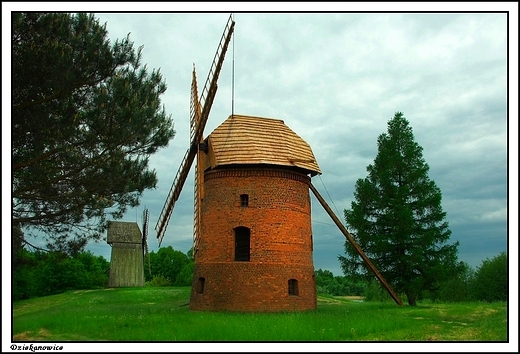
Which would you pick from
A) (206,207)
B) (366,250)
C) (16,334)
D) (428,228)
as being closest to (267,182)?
(206,207)

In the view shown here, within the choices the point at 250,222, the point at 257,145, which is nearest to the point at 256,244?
the point at 250,222

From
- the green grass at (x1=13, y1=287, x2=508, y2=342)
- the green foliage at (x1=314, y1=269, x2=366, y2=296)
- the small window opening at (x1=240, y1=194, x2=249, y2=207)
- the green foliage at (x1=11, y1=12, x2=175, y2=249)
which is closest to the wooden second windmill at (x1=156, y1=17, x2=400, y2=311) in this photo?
the small window opening at (x1=240, y1=194, x2=249, y2=207)

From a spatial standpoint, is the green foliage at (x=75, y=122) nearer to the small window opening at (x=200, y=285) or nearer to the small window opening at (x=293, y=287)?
the small window opening at (x=200, y=285)

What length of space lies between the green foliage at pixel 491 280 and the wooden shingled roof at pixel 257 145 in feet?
76.6

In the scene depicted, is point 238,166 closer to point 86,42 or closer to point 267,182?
point 267,182

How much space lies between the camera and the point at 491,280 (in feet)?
122

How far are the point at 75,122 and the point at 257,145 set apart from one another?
8715 millimetres

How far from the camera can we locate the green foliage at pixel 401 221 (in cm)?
2153

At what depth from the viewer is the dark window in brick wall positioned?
759 inches

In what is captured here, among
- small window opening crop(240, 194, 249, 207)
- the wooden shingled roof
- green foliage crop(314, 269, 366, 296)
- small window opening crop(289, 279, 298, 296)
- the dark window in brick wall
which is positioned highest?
the wooden shingled roof

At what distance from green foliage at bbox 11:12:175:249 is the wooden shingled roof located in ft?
16.3

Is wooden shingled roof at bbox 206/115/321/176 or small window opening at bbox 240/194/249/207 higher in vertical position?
wooden shingled roof at bbox 206/115/321/176

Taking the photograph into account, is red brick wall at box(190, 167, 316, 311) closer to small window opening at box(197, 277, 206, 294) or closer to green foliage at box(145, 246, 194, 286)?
small window opening at box(197, 277, 206, 294)

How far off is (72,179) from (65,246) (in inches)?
94.2
